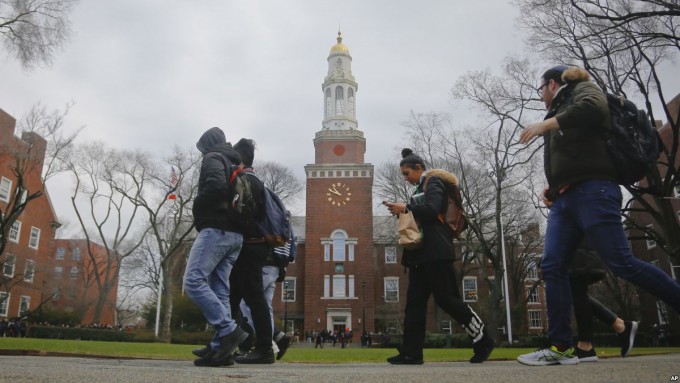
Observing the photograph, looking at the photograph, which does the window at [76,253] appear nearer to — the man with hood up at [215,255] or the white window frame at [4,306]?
the white window frame at [4,306]

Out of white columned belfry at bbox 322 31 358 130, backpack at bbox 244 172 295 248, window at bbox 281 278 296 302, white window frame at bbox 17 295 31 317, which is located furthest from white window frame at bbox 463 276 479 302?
backpack at bbox 244 172 295 248

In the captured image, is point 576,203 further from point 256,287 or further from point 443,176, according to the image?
point 256,287

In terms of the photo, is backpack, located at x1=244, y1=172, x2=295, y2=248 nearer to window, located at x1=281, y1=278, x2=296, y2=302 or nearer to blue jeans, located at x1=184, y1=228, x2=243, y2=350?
blue jeans, located at x1=184, y1=228, x2=243, y2=350

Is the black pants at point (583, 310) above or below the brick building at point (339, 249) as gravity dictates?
below

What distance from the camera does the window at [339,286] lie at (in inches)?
1773

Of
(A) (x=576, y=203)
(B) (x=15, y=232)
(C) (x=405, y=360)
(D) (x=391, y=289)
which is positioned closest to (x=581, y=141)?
(A) (x=576, y=203)

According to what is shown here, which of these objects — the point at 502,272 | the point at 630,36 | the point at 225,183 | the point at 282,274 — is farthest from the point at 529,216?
the point at 225,183

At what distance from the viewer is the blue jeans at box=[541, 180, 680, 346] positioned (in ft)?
11.6

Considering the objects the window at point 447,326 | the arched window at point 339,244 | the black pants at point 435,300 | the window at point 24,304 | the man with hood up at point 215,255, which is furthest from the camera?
the window at point 447,326

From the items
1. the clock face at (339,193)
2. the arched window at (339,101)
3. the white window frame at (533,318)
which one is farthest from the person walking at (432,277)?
the white window frame at (533,318)

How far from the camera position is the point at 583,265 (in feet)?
15.8

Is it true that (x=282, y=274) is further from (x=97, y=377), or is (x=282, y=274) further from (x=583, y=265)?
(x=97, y=377)

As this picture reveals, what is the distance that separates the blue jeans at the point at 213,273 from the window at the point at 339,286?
40.2 m

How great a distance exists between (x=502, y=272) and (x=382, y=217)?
1113 inches
